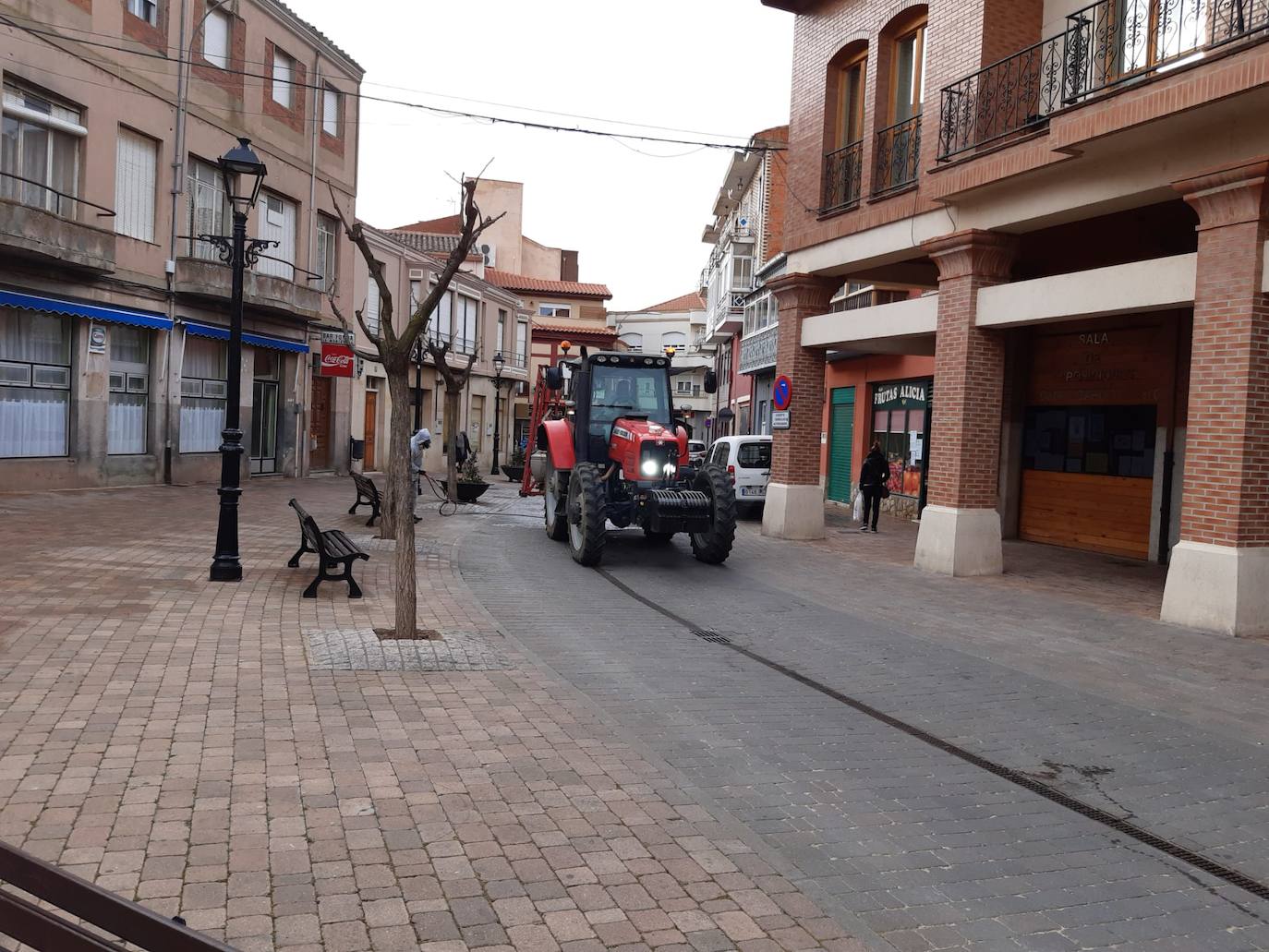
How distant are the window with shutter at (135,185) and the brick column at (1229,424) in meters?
18.1

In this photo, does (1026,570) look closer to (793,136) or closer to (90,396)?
(793,136)

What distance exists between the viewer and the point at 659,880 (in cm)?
389

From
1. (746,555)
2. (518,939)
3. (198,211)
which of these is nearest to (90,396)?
(198,211)

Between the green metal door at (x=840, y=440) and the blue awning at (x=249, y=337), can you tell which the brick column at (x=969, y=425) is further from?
the blue awning at (x=249, y=337)

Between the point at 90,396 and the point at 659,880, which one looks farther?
the point at 90,396

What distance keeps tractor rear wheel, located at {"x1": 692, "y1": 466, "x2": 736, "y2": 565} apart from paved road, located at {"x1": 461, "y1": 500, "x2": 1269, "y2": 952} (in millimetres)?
2651

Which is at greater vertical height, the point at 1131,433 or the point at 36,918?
the point at 1131,433

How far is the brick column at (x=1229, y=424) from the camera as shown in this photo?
965cm

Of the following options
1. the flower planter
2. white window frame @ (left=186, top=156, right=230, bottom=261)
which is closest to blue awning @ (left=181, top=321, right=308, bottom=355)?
white window frame @ (left=186, top=156, right=230, bottom=261)

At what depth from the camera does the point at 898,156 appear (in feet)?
52.0

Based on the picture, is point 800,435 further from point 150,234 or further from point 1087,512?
point 150,234

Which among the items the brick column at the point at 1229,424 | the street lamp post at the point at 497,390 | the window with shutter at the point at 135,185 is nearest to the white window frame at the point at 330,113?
the window with shutter at the point at 135,185

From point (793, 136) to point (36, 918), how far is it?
61.8 ft

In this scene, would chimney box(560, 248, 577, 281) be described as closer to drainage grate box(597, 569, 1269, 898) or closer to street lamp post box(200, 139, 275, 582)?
street lamp post box(200, 139, 275, 582)
